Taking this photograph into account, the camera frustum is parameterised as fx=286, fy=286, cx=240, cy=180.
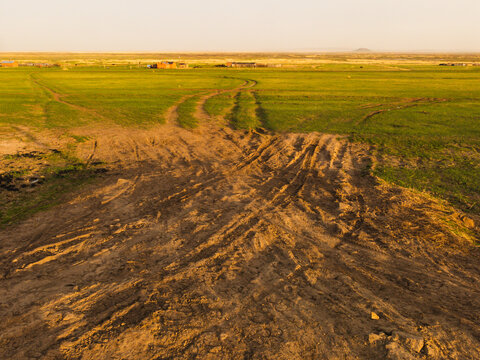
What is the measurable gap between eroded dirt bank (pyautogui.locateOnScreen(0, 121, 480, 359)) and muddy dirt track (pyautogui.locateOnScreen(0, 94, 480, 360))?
3cm

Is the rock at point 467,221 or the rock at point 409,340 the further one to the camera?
the rock at point 467,221

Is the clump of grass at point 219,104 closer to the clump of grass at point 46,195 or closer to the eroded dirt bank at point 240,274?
the clump of grass at point 46,195

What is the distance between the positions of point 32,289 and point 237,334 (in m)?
4.64

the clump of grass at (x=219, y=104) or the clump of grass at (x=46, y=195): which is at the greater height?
the clump of grass at (x=219, y=104)

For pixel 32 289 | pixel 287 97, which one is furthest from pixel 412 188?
pixel 287 97

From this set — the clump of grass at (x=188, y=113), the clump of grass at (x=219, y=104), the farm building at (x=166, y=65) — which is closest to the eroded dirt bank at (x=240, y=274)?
the clump of grass at (x=188, y=113)

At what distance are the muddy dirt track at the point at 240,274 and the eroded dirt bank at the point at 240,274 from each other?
0.03m

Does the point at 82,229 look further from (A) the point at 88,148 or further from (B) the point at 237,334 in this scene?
(A) the point at 88,148

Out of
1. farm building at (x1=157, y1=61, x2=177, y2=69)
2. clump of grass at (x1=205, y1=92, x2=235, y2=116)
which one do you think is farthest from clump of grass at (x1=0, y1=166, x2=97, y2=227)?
farm building at (x1=157, y1=61, x2=177, y2=69)

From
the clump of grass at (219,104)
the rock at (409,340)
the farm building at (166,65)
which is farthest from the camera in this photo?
the farm building at (166,65)

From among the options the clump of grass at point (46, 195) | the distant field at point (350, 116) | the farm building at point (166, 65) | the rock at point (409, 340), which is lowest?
the rock at point (409, 340)

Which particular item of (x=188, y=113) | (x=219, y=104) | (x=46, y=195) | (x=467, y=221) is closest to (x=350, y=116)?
(x=219, y=104)

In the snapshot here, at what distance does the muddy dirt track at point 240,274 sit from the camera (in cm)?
511

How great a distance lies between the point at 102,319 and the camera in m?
5.52
